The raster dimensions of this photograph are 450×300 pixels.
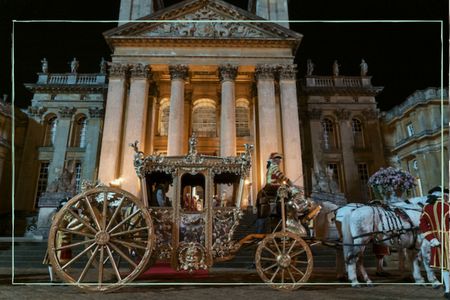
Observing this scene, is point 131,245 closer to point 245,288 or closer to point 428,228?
point 245,288

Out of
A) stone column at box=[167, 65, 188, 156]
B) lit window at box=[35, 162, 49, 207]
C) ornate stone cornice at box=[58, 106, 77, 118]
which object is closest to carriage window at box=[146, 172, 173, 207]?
stone column at box=[167, 65, 188, 156]

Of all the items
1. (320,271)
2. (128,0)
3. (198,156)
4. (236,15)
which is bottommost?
(320,271)

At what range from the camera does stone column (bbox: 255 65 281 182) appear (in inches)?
733

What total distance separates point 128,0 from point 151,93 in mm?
8039

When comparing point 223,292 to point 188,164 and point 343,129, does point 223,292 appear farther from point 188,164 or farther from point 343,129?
point 343,129

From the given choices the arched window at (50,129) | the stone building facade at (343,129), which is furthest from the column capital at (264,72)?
the arched window at (50,129)

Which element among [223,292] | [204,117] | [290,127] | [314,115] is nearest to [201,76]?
[204,117]

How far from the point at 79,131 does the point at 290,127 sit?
17.8 meters

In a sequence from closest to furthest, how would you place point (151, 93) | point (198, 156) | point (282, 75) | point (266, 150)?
point (198, 156) → point (266, 150) → point (282, 75) → point (151, 93)

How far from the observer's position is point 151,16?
20.9 meters

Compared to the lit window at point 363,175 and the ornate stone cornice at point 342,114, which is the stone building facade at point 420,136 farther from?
the ornate stone cornice at point 342,114

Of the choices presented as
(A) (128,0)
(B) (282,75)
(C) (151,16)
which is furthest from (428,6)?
(A) (128,0)

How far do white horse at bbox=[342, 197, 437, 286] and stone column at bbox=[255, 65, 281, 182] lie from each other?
35.1 feet

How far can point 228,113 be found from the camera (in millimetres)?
19297
